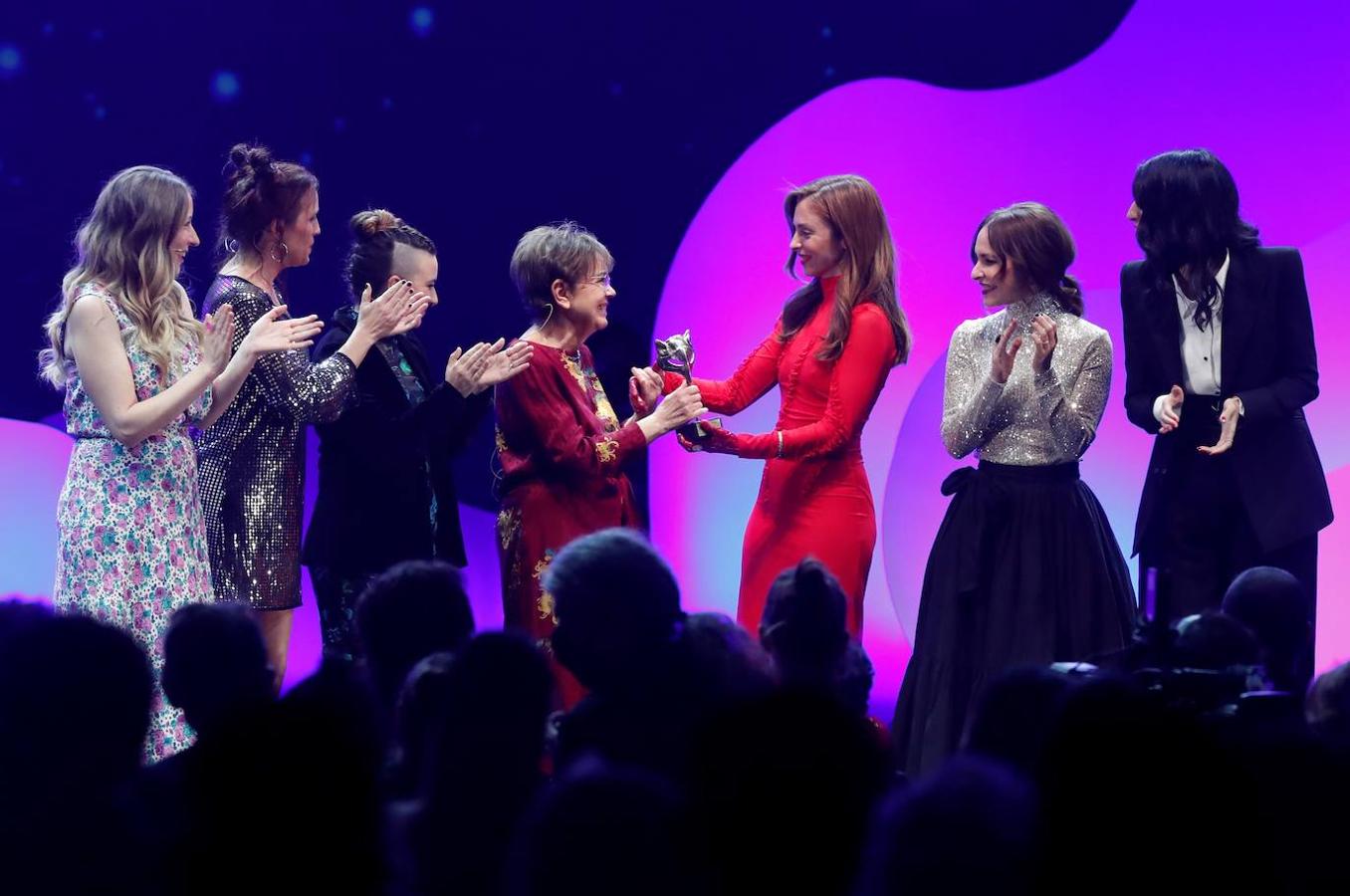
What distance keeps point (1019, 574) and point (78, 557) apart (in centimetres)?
221

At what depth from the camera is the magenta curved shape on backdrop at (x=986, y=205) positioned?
211 inches

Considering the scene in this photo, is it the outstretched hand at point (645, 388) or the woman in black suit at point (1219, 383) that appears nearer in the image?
the woman in black suit at point (1219, 383)

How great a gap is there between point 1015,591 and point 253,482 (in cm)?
190

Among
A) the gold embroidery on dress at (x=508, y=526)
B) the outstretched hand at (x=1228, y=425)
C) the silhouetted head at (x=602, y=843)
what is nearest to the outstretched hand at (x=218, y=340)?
the gold embroidery on dress at (x=508, y=526)

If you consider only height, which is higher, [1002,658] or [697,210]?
[697,210]

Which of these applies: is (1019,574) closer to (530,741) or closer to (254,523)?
(254,523)

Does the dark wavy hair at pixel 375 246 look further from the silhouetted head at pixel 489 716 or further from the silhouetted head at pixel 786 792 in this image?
the silhouetted head at pixel 786 792

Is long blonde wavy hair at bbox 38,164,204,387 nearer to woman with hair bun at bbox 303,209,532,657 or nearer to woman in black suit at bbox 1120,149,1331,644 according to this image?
woman with hair bun at bbox 303,209,532,657

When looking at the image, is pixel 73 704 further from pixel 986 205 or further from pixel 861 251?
pixel 986 205

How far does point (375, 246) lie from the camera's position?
14.2 ft

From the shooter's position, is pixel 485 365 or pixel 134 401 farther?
pixel 485 365

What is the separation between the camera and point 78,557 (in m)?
3.72

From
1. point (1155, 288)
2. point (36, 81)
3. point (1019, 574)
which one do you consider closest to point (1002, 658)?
point (1019, 574)

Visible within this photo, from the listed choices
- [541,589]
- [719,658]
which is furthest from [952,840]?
[541,589]
